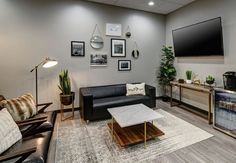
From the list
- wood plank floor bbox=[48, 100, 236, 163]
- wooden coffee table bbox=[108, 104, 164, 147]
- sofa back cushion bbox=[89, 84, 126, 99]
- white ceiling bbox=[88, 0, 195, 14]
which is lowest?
wood plank floor bbox=[48, 100, 236, 163]

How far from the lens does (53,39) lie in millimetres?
3775

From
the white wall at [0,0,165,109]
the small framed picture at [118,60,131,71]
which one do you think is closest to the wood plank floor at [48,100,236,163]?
the white wall at [0,0,165,109]

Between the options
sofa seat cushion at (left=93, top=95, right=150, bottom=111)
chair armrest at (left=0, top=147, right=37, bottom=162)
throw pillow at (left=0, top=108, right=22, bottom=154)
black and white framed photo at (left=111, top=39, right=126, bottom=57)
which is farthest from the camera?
black and white framed photo at (left=111, top=39, right=126, bottom=57)

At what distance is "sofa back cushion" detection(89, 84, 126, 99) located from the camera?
3.95 m

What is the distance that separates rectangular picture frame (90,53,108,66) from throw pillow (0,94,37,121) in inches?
80.7

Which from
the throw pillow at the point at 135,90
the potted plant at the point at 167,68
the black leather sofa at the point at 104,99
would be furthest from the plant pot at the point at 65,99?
the potted plant at the point at 167,68

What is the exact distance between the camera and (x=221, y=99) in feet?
9.90

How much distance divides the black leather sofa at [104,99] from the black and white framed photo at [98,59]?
0.68 metres

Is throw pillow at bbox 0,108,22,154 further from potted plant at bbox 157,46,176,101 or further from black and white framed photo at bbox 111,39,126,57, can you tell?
potted plant at bbox 157,46,176,101

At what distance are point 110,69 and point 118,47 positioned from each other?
71 cm

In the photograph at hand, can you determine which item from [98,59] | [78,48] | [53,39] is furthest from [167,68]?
[53,39]

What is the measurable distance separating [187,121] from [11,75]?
429cm

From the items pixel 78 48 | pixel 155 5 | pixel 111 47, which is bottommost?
pixel 78 48

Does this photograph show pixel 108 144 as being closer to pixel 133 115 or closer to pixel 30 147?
pixel 133 115
